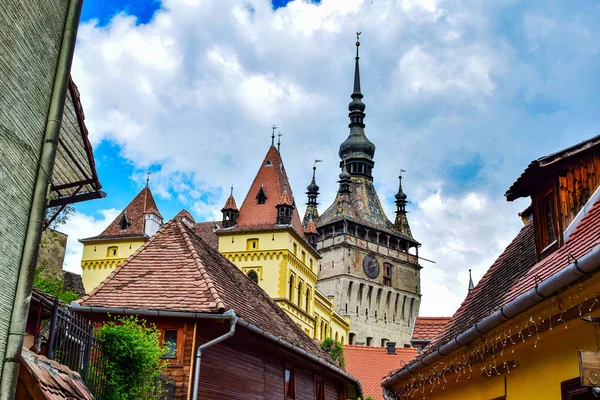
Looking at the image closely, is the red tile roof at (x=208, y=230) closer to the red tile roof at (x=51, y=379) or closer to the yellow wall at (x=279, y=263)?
the yellow wall at (x=279, y=263)

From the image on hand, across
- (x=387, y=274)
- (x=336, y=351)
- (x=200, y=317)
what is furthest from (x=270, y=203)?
(x=200, y=317)

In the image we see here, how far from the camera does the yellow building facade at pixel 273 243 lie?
2092 inches

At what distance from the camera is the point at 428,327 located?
15289 mm

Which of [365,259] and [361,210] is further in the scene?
[361,210]

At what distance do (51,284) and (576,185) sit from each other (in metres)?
34.3

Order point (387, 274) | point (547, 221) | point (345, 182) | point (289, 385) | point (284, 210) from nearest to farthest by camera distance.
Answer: point (547, 221) → point (289, 385) → point (284, 210) → point (387, 274) → point (345, 182)

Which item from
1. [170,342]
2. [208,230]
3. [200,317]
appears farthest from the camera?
[208,230]

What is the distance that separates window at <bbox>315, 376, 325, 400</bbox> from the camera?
20455mm

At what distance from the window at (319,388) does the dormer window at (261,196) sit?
115 ft

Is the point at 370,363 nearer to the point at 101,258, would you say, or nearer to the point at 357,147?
the point at 101,258

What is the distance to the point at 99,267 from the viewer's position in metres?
55.5

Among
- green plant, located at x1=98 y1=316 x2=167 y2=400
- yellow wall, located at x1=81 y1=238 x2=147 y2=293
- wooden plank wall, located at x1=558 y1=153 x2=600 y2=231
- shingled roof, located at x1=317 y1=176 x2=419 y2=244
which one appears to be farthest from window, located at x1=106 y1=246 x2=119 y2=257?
wooden plank wall, located at x1=558 y1=153 x2=600 y2=231

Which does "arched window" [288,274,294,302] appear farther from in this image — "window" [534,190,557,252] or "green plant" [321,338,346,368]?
"window" [534,190,557,252]

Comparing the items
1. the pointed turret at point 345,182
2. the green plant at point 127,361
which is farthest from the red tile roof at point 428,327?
the pointed turret at point 345,182
